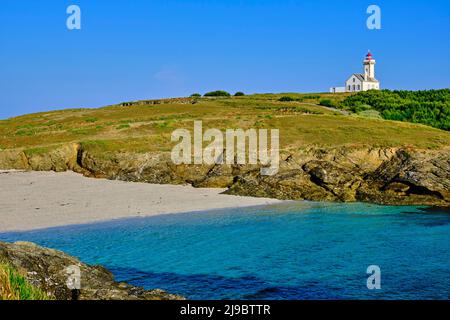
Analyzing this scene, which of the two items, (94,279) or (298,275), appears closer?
(94,279)

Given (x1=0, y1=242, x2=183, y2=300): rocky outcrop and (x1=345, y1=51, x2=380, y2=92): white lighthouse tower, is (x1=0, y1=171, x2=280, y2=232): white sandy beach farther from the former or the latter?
(x1=345, y1=51, x2=380, y2=92): white lighthouse tower

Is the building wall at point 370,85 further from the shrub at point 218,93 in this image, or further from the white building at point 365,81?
the shrub at point 218,93

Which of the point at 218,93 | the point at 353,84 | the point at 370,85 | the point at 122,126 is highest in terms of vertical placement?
the point at 353,84

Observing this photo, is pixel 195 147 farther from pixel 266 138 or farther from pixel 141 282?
pixel 141 282

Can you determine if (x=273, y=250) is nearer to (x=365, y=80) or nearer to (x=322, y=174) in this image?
(x=322, y=174)

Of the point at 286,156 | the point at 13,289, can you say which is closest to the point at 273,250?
the point at 13,289

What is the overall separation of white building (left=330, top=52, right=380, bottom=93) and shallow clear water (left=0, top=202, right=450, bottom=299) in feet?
437

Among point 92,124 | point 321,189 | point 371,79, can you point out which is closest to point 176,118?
point 92,124

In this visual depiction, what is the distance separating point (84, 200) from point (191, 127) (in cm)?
2436

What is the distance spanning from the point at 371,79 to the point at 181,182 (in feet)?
459

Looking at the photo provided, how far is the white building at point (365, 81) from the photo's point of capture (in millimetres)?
161500

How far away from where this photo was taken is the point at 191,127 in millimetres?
58375

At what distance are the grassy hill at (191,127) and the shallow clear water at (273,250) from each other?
14.6 meters
